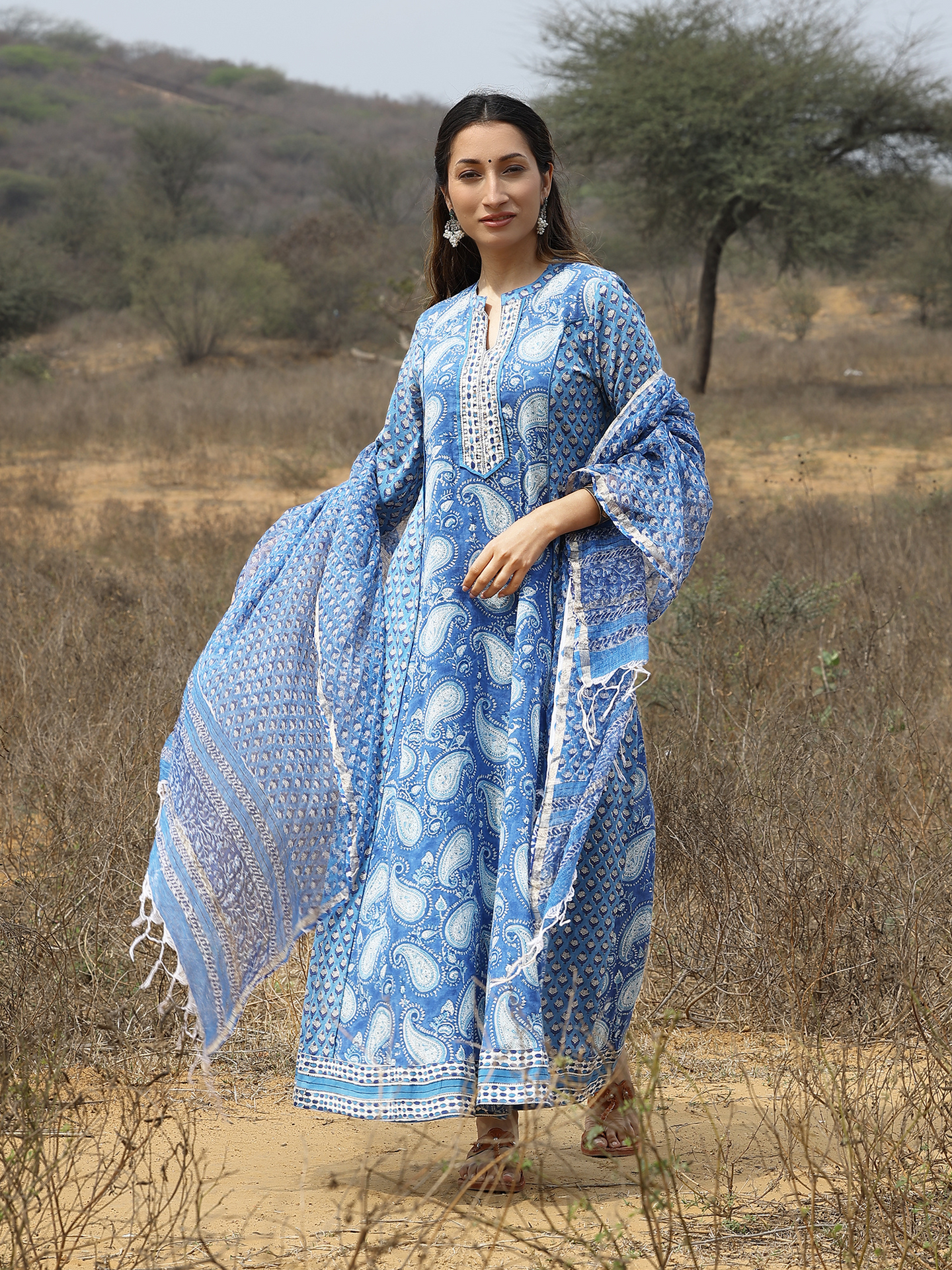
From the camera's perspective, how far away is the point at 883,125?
16.7 m

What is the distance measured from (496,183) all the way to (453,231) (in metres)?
0.22

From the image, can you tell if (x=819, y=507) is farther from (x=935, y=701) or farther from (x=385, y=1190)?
(x=385, y=1190)

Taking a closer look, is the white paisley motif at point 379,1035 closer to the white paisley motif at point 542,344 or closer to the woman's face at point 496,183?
the white paisley motif at point 542,344

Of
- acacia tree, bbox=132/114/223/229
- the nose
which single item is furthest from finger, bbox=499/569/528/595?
acacia tree, bbox=132/114/223/229

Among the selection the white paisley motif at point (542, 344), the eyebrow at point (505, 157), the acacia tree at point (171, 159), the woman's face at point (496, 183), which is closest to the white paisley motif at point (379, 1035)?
the white paisley motif at point (542, 344)

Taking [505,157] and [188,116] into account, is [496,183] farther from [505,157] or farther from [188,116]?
[188,116]

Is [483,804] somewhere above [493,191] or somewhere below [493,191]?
below

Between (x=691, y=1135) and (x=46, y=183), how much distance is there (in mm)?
40315

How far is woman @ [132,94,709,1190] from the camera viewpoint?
202 cm

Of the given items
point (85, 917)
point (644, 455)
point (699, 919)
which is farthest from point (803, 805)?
point (85, 917)

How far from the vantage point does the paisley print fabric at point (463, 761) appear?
6.60ft

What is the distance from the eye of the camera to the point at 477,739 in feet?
6.91

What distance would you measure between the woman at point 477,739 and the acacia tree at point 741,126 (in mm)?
14272

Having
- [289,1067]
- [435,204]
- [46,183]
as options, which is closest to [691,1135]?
[289,1067]
